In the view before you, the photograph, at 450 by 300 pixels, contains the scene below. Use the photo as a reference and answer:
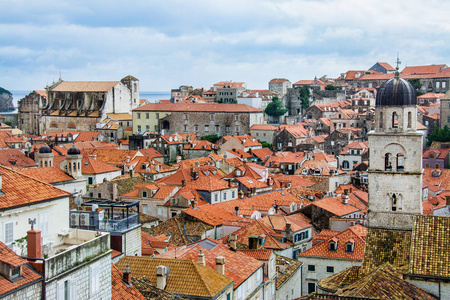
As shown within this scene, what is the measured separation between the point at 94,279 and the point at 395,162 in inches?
710

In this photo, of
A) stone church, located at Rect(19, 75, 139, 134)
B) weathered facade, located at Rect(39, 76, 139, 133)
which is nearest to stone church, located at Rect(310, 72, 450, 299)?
stone church, located at Rect(19, 75, 139, 134)

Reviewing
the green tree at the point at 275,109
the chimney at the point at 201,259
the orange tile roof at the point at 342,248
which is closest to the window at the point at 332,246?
the orange tile roof at the point at 342,248

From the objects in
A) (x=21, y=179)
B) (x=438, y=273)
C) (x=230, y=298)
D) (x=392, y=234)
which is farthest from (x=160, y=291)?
(x=392, y=234)

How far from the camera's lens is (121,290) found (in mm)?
20156

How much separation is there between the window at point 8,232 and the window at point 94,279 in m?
2.54

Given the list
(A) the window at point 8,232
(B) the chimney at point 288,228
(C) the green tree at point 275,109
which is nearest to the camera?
(A) the window at point 8,232

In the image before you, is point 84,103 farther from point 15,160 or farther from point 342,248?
point 342,248

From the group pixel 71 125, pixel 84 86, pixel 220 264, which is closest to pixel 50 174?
pixel 220 264

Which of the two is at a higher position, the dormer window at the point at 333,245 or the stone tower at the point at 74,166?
the stone tower at the point at 74,166

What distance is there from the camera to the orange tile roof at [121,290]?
19.8 meters

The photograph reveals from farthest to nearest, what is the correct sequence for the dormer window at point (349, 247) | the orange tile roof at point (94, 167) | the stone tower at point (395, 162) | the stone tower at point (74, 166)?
the orange tile roof at point (94, 167)
the stone tower at point (74, 166)
the dormer window at point (349, 247)
the stone tower at point (395, 162)

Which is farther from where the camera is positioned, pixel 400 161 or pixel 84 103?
pixel 84 103

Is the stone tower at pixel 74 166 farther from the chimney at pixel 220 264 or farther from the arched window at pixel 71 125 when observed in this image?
the arched window at pixel 71 125

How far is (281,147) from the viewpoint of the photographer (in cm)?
10344
